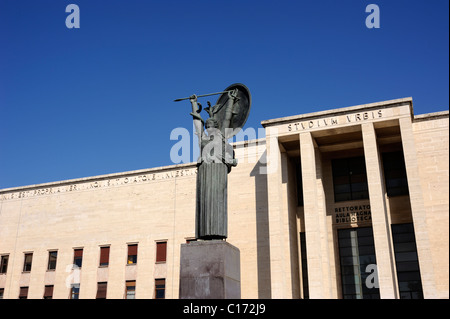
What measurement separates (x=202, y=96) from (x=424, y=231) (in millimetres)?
17836

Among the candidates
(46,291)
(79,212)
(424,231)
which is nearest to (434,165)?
(424,231)

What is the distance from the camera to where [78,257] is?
111ft

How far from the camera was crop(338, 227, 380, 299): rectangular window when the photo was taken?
26875 millimetres

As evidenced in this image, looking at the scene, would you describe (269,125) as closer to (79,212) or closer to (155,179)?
(155,179)

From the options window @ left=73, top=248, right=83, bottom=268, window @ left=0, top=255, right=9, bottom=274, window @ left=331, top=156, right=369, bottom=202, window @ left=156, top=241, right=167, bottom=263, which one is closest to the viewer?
window @ left=331, top=156, right=369, bottom=202

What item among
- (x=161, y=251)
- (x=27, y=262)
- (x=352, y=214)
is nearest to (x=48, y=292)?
(x=27, y=262)

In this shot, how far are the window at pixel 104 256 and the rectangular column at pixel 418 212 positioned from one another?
22.0m

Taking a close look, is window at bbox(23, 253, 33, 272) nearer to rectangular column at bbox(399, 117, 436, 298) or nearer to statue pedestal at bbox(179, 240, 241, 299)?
rectangular column at bbox(399, 117, 436, 298)

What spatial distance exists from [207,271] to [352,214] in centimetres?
2104

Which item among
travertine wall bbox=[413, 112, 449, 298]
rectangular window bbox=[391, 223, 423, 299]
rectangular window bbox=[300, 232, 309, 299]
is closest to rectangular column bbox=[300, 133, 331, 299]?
→ rectangular window bbox=[300, 232, 309, 299]

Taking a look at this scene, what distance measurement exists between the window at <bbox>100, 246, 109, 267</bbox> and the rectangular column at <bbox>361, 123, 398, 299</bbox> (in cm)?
1983

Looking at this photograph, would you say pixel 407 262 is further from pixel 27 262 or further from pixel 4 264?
pixel 4 264

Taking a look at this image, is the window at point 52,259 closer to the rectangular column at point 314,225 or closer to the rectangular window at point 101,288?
the rectangular window at point 101,288
